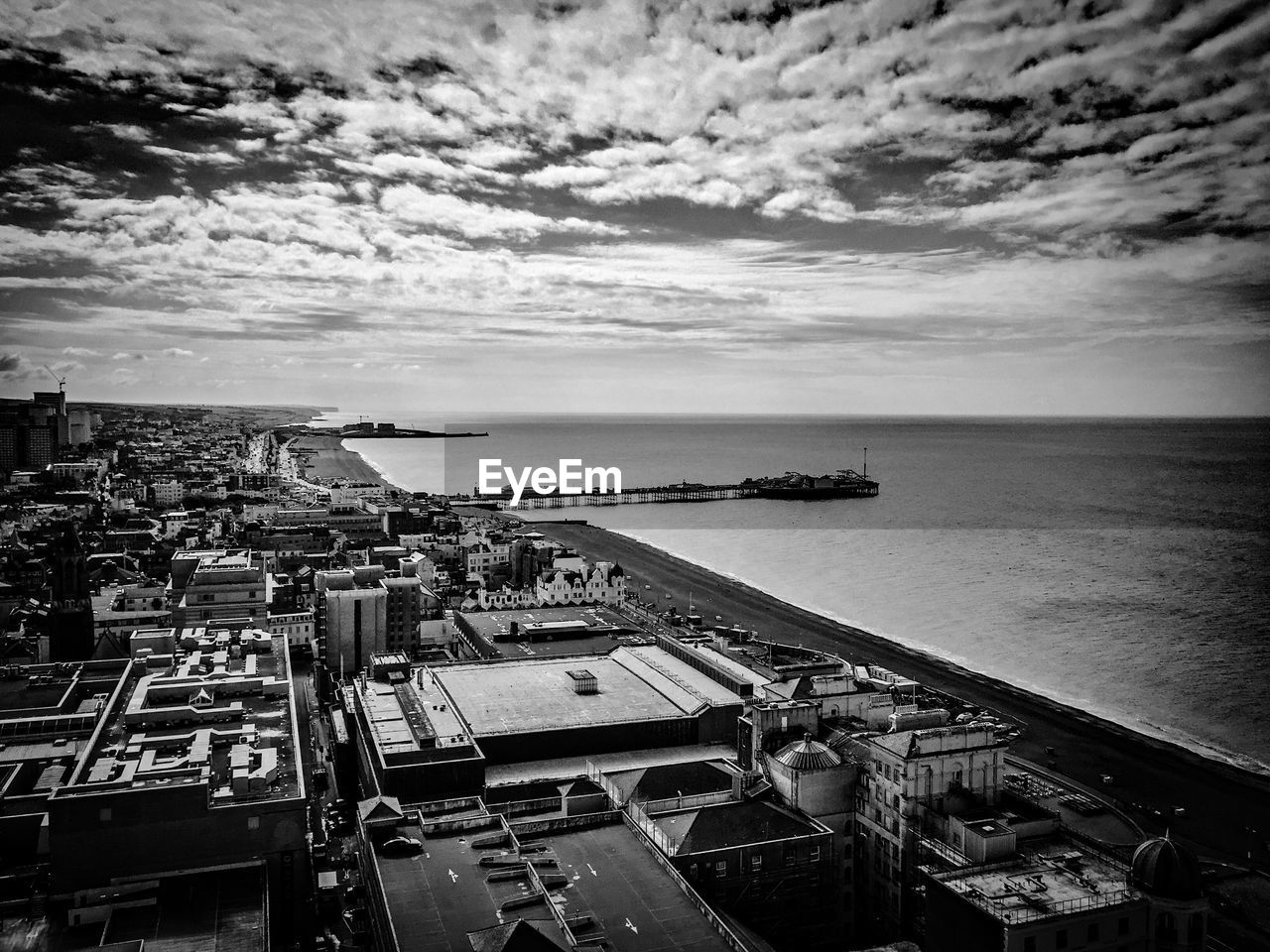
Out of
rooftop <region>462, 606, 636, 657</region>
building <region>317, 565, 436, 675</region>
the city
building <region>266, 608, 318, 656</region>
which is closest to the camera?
the city

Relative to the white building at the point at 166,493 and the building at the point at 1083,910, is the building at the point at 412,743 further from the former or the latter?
the white building at the point at 166,493

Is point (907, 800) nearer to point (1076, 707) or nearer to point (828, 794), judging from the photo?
point (828, 794)

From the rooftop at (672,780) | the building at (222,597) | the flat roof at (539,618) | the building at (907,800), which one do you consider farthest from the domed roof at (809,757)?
the building at (222,597)

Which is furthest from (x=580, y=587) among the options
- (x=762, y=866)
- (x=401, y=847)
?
(x=401, y=847)

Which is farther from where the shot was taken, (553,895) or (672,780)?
(672,780)

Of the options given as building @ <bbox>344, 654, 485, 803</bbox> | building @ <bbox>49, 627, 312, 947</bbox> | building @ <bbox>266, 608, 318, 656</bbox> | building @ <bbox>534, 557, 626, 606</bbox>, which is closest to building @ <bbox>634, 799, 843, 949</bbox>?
building @ <bbox>344, 654, 485, 803</bbox>

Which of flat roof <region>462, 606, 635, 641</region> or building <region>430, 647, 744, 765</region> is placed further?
flat roof <region>462, 606, 635, 641</region>

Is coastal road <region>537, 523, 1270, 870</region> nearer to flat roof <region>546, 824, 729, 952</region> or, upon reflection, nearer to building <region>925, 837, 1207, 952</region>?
building <region>925, 837, 1207, 952</region>
